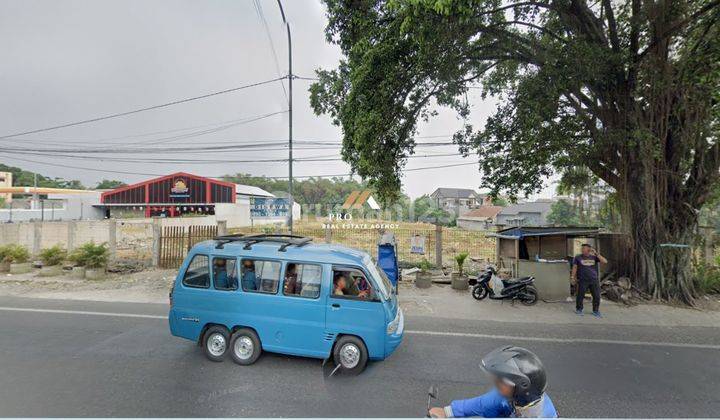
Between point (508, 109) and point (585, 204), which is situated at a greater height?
point (508, 109)

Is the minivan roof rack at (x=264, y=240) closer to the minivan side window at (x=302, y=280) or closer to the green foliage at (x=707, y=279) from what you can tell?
the minivan side window at (x=302, y=280)

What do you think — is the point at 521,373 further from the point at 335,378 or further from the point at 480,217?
the point at 480,217

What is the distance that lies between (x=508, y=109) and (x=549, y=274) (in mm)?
4525

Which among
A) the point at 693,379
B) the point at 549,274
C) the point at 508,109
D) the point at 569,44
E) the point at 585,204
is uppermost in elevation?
the point at 569,44

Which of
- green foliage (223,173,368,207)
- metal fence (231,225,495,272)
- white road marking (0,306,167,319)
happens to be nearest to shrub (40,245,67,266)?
white road marking (0,306,167,319)

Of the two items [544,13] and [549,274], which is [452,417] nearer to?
[549,274]

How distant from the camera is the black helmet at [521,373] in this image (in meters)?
1.88

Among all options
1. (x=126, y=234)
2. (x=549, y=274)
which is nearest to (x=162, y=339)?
(x=549, y=274)

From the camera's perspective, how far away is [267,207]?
36.2m

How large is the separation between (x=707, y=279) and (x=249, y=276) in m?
11.4

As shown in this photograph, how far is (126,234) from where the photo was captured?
21.3 meters

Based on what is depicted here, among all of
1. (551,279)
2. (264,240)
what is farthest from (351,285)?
(551,279)

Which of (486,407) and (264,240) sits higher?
(264,240)

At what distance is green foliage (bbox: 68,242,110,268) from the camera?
10508mm
